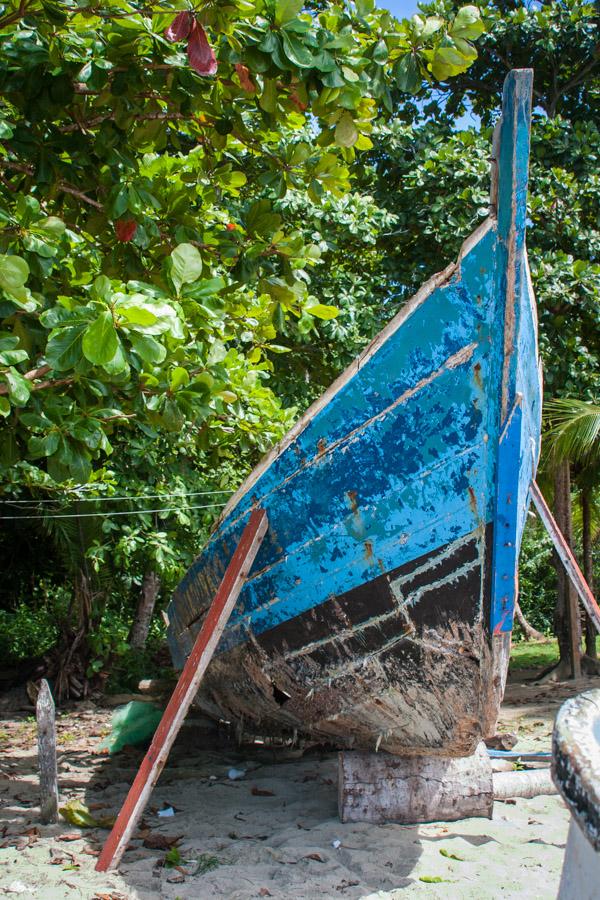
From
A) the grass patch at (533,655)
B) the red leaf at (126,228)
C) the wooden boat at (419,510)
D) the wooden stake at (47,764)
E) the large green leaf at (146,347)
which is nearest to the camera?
the large green leaf at (146,347)

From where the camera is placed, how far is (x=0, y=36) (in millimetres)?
3553

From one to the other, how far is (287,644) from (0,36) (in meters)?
3.03

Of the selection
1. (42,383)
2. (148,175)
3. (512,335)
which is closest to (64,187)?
(148,175)

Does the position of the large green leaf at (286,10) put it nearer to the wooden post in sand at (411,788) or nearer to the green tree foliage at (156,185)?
the green tree foliage at (156,185)

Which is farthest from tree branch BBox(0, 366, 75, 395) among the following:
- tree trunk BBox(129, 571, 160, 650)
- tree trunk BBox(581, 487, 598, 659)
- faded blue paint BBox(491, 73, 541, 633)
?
tree trunk BBox(581, 487, 598, 659)

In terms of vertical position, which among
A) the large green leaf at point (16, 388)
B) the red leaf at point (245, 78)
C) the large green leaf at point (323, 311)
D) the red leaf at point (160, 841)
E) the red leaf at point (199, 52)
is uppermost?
the red leaf at point (245, 78)

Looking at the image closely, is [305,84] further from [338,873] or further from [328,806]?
[328,806]

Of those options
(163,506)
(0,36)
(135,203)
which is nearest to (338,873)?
(135,203)

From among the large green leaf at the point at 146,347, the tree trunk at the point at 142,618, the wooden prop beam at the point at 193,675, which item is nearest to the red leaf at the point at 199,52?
the large green leaf at the point at 146,347

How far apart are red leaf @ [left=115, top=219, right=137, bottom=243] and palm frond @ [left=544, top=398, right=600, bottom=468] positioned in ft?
15.2

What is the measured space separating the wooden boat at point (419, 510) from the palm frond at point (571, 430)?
11.2 feet

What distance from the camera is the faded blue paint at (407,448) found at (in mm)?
3139

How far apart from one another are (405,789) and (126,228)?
9.91 ft

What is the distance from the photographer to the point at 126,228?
151 inches
